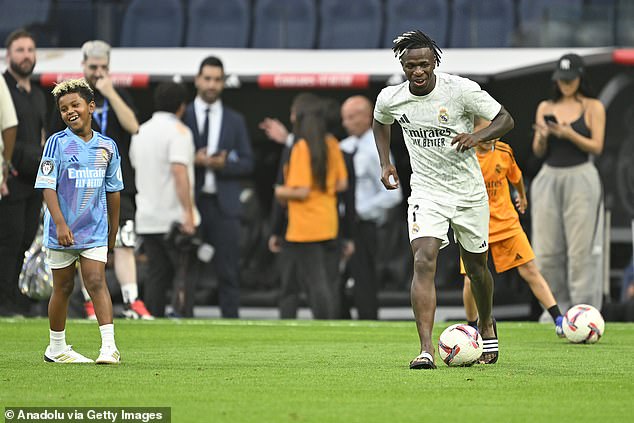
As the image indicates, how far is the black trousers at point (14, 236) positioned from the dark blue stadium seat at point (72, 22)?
5773mm

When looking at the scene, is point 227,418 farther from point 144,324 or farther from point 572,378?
point 144,324

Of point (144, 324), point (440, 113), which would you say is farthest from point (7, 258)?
point (440, 113)

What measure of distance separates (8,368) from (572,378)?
314 cm

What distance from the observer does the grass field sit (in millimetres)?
6484

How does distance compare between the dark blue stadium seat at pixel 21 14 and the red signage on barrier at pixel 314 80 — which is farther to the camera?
the dark blue stadium seat at pixel 21 14

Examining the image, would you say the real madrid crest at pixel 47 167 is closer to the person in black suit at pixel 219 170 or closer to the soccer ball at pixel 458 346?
the soccer ball at pixel 458 346

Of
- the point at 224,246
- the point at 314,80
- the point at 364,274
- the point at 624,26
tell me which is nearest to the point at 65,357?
the point at 224,246

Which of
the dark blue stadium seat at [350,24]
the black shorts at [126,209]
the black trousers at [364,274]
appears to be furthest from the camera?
the dark blue stadium seat at [350,24]

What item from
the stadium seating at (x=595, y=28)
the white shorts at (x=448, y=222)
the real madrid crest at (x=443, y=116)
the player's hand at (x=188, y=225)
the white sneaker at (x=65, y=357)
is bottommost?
the white sneaker at (x=65, y=357)

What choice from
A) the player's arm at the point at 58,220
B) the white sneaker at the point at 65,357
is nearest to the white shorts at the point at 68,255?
the player's arm at the point at 58,220

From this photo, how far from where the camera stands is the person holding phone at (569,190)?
13312 millimetres

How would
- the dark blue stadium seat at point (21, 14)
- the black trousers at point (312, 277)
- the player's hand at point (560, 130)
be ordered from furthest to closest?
1. the dark blue stadium seat at point (21, 14)
2. the black trousers at point (312, 277)
3. the player's hand at point (560, 130)

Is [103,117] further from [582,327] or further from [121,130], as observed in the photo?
[582,327]

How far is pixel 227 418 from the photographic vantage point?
619 centimetres
